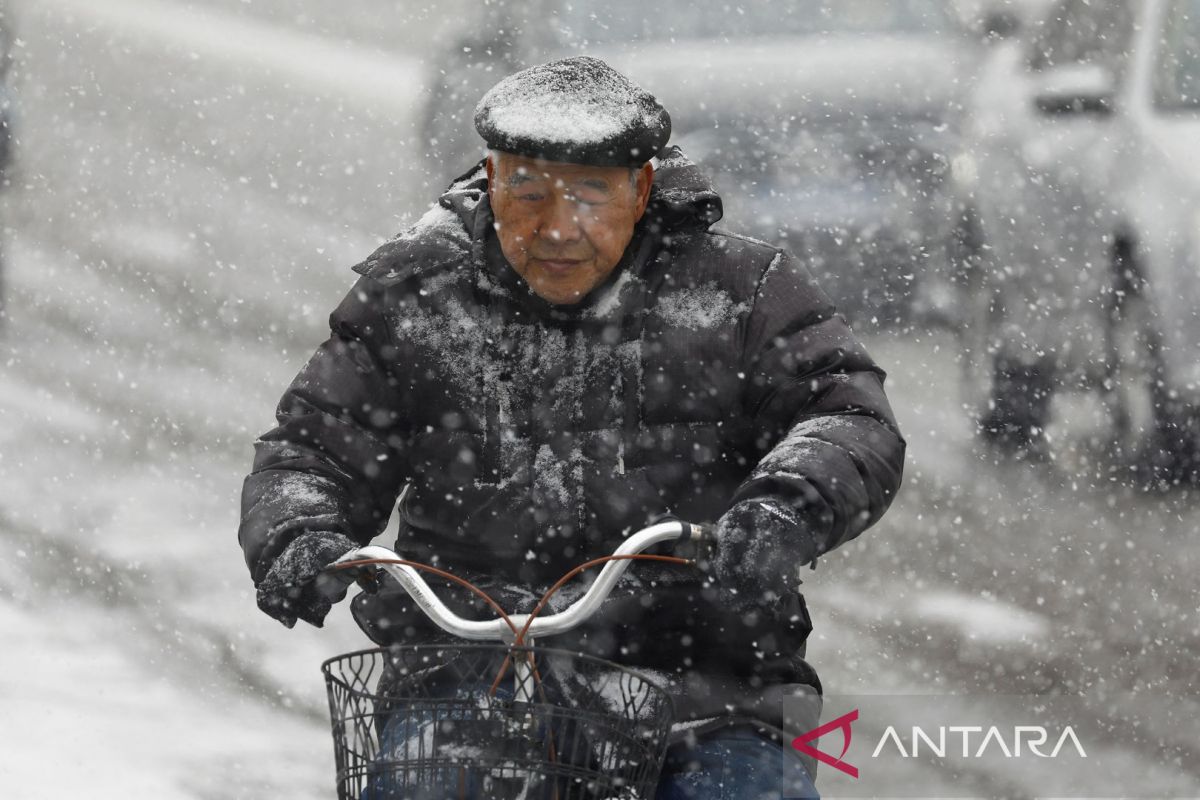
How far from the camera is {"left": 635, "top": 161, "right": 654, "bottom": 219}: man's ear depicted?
3.10 m

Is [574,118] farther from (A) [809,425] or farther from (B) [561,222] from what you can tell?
(A) [809,425]

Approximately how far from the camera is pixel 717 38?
9.21 meters

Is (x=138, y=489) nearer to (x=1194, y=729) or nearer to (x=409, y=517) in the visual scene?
(x=1194, y=729)

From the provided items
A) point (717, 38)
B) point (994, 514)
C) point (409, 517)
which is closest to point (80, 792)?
point (409, 517)

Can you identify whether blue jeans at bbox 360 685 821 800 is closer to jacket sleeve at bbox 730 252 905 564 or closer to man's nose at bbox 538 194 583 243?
jacket sleeve at bbox 730 252 905 564

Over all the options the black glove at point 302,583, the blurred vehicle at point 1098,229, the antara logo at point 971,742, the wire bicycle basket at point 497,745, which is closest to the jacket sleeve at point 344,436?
the black glove at point 302,583

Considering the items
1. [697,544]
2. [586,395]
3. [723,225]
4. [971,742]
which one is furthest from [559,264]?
[723,225]

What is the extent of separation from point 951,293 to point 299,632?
13.7 ft

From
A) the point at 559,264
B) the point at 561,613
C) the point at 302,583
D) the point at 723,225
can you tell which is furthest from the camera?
the point at 723,225

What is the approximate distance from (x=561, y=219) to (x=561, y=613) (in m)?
0.75

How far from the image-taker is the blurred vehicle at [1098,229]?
8.64 metres

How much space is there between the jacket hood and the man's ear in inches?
0.6

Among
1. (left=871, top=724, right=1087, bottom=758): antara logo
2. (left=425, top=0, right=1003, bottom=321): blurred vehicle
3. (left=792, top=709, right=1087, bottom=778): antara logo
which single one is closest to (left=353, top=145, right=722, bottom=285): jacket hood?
(left=792, top=709, right=1087, bottom=778): antara logo

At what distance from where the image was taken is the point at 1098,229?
9.39 meters
